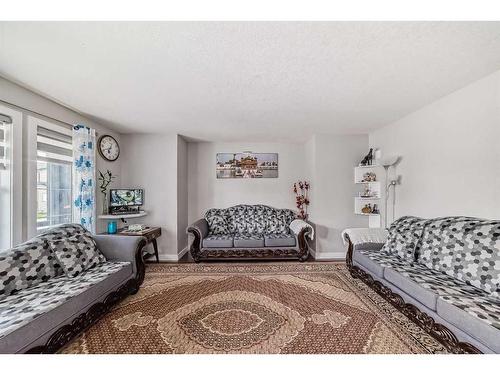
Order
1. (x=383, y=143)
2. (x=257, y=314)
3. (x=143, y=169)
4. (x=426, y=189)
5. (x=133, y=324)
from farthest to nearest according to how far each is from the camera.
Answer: (x=143, y=169) < (x=383, y=143) < (x=426, y=189) < (x=257, y=314) < (x=133, y=324)

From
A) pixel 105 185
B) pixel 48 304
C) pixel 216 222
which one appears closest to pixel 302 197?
pixel 216 222

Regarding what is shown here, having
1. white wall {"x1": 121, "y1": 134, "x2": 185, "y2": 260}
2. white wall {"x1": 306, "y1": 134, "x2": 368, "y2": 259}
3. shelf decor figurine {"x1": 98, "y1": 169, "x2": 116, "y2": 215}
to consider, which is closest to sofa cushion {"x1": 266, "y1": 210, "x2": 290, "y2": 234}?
white wall {"x1": 306, "y1": 134, "x2": 368, "y2": 259}

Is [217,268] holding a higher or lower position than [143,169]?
lower

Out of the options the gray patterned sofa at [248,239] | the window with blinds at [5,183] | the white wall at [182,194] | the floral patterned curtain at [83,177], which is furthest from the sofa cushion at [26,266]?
the white wall at [182,194]

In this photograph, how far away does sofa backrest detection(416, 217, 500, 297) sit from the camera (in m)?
1.66

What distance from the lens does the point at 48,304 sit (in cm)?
152

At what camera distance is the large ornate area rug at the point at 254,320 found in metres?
1.63

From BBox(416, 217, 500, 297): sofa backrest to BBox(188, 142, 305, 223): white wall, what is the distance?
106 inches

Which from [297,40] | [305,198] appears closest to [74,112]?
[297,40]

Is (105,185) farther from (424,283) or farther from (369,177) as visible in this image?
(369,177)

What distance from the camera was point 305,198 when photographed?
4574 mm

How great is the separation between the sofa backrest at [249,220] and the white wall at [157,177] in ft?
2.50

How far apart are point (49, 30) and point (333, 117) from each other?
3.14 metres

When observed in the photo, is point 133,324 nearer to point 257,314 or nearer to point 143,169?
point 257,314
